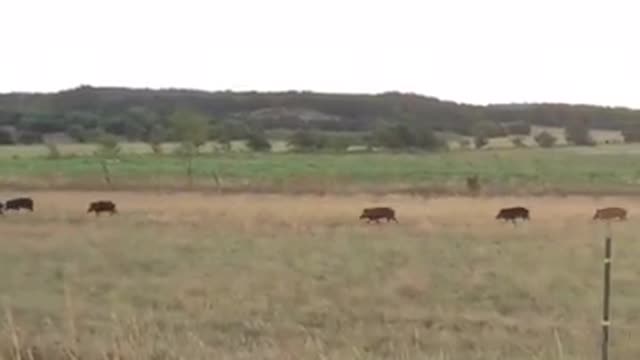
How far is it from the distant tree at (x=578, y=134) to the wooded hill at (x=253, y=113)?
22.0ft

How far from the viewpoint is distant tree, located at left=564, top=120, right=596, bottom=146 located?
16650 centimetres

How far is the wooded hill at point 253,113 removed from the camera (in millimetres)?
163875

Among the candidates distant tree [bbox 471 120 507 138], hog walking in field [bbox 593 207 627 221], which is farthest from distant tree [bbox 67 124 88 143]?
hog walking in field [bbox 593 207 627 221]

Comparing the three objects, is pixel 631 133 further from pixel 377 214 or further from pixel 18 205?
pixel 377 214

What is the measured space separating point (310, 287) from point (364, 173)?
61.0 meters

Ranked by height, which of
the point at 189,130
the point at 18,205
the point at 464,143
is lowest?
the point at 464,143

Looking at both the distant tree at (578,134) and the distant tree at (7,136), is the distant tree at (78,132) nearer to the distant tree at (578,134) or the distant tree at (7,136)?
the distant tree at (7,136)

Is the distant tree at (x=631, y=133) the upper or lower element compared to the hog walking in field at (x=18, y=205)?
lower

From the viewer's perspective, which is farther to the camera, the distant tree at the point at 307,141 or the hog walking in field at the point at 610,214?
the distant tree at the point at 307,141

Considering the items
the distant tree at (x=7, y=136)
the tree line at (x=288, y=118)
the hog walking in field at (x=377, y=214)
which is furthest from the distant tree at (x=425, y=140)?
the hog walking in field at (x=377, y=214)

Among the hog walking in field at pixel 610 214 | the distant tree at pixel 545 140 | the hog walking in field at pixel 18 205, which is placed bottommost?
the distant tree at pixel 545 140

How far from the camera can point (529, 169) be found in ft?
307

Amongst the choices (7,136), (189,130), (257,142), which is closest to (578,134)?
(257,142)

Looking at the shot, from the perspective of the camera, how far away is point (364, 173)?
81.9 m
